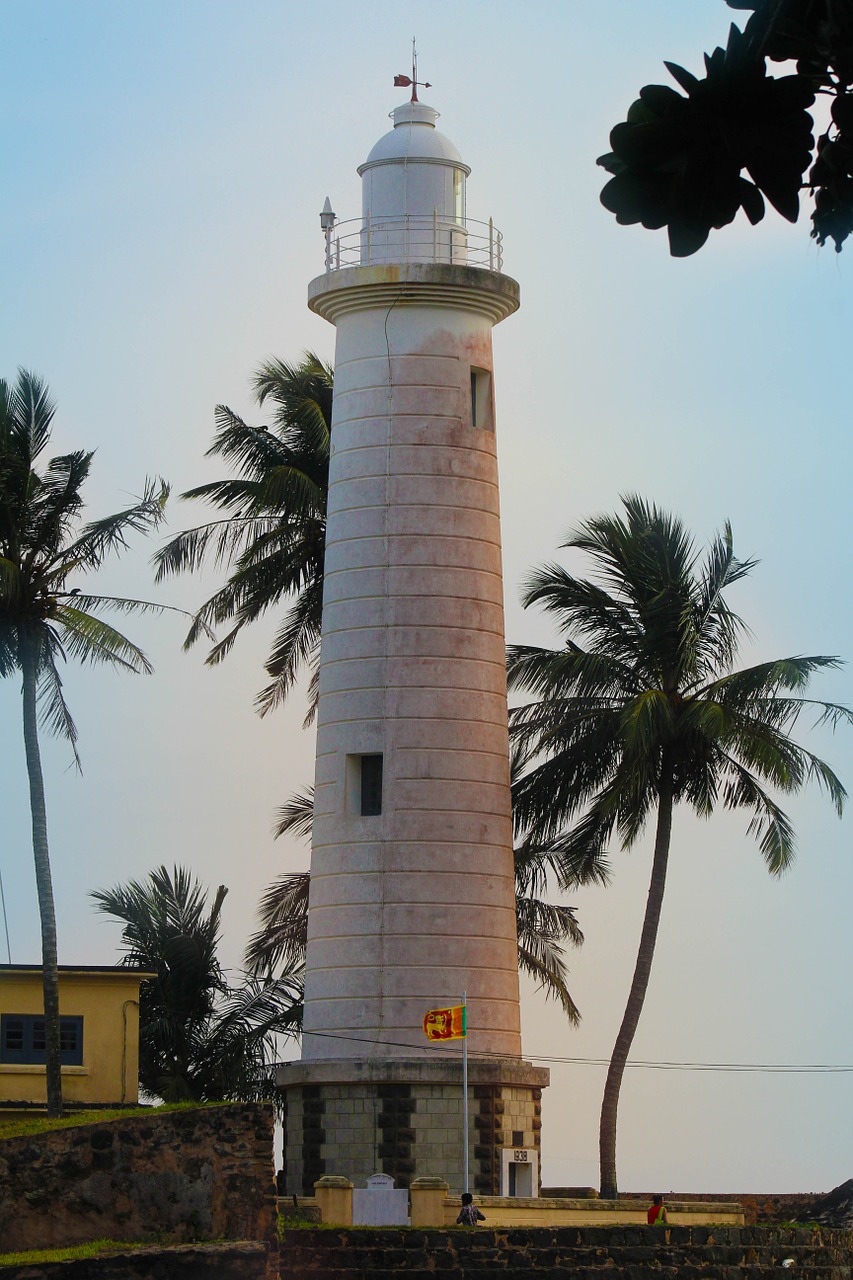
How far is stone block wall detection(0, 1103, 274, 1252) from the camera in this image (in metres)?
22.2

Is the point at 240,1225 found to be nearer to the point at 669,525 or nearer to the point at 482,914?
the point at 482,914

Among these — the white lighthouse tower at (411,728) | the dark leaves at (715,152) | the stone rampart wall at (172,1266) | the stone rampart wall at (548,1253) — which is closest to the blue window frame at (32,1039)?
the white lighthouse tower at (411,728)

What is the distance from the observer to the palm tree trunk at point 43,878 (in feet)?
96.0

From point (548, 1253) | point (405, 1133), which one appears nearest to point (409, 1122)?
point (405, 1133)

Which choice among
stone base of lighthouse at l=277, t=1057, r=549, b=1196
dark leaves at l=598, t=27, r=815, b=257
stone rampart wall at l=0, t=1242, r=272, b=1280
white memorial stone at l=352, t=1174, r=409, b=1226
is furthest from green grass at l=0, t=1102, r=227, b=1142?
dark leaves at l=598, t=27, r=815, b=257

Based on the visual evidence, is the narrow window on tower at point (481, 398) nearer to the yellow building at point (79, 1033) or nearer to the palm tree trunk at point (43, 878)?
the palm tree trunk at point (43, 878)

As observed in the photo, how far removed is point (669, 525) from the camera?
3703 centimetres

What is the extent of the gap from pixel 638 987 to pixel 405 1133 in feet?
16.2

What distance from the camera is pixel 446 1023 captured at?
31.7 meters

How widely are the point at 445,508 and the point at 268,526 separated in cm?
648

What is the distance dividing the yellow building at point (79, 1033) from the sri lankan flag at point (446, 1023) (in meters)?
4.17

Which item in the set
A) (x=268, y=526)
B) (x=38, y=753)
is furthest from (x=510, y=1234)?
(x=268, y=526)

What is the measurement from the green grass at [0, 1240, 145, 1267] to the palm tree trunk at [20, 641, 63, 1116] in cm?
702

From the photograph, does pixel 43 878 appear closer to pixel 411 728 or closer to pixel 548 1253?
pixel 411 728
